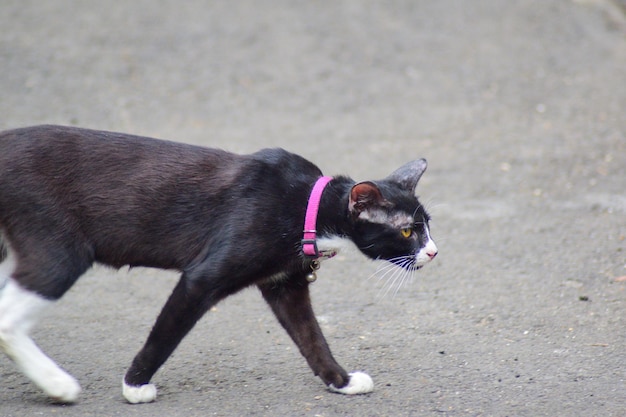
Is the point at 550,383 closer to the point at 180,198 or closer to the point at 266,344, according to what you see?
the point at 266,344

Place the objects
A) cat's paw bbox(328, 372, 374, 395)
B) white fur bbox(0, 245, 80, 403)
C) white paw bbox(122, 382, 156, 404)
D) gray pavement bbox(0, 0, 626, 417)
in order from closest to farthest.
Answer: white fur bbox(0, 245, 80, 403) → white paw bbox(122, 382, 156, 404) → cat's paw bbox(328, 372, 374, 395) → gray pavement bbox(0, 0, 626, 417)

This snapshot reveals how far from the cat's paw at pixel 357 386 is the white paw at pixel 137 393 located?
0.80 m

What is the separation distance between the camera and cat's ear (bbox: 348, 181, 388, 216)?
340 cm

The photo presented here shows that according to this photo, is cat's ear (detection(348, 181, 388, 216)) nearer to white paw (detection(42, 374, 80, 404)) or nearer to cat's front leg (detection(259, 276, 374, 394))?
cat's front leg (detection(259, 276, 374, 394))

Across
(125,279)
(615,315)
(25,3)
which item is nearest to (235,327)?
(125,279)

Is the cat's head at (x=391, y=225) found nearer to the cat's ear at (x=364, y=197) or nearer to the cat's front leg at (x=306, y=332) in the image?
the cat's ear at (x=364, y=197)

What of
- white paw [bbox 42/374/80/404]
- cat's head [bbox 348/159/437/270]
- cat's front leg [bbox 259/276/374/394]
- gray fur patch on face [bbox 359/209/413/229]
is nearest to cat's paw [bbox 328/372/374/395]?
cat's front leg [bbox 259/276/374/394]

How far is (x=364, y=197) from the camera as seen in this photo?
344 cm

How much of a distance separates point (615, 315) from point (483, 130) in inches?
127

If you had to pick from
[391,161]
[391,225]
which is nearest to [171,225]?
[391,225]

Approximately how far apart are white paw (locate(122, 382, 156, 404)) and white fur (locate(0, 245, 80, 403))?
0.22 m

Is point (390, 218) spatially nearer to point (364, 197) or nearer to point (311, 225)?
point (364, 197)

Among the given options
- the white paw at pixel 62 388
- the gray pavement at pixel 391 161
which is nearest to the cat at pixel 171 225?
the white paw at pixel 62 388

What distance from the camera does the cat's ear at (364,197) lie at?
3.40 meters
